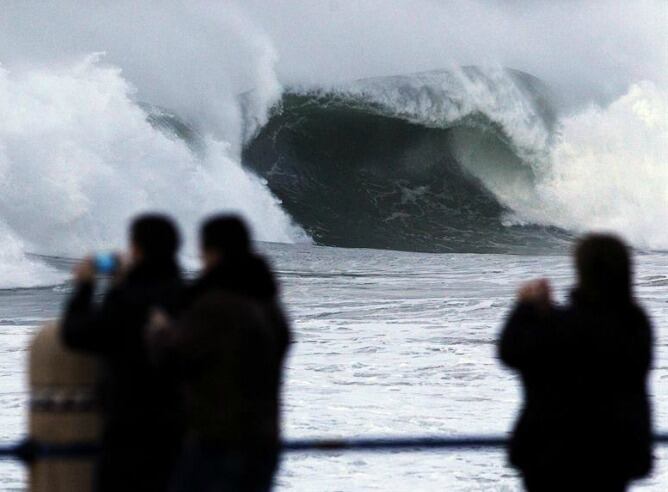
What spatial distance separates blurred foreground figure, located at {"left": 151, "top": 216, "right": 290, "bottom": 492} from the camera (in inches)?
105

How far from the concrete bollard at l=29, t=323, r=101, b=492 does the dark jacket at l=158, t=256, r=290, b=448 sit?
0.32 m

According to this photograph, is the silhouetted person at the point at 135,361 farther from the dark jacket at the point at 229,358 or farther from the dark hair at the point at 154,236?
the dark jacket at the point at 229,358

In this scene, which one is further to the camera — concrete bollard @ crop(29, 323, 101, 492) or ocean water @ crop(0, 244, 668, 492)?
ocean water @ crop(0, 244, 668, 492)

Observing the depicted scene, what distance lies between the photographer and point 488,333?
14.0 metres

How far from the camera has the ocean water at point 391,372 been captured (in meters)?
7.42

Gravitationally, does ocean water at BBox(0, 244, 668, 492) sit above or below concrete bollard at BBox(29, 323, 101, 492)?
below

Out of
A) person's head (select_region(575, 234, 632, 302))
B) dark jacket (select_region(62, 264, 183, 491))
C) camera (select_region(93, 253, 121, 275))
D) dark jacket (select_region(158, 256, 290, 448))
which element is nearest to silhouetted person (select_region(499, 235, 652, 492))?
person's head (select_region(575, 234, 632, 302))

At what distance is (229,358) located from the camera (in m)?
2.67

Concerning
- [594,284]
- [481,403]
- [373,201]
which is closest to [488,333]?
[481,403]

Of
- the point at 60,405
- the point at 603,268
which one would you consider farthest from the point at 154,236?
the point at 603,268

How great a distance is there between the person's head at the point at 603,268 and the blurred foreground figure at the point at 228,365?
620 millimetres

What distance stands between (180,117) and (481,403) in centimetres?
2436

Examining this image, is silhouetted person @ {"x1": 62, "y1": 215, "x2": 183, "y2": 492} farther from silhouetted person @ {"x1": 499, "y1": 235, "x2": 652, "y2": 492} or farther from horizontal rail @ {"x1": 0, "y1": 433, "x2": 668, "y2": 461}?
silhouetted person @ {"x1": 499, "y1": 235, "x2": 652, "y2": 492}

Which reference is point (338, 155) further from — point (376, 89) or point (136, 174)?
point (136, 174)
